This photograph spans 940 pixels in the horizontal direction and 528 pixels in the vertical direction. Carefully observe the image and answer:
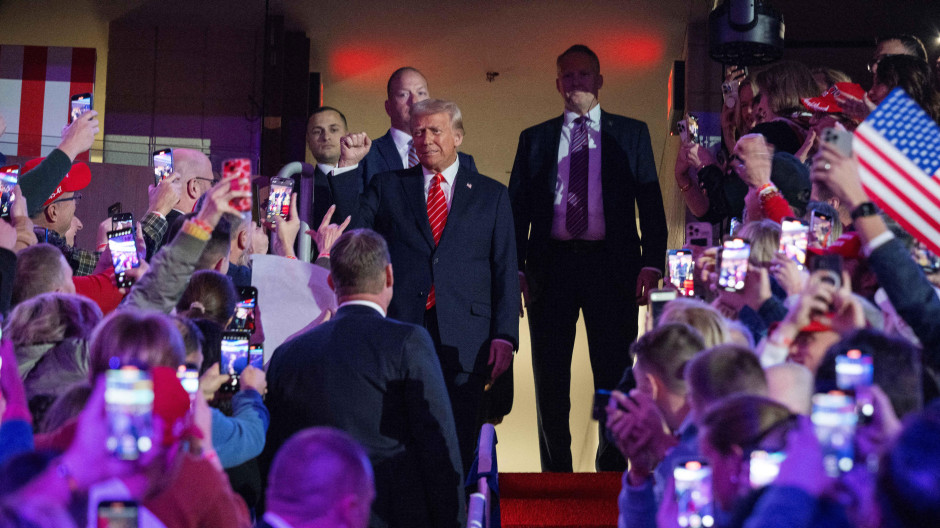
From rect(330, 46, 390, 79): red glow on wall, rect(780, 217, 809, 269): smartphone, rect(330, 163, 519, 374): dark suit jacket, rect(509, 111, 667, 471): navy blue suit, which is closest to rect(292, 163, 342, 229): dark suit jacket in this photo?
rect(330, 163, 519, 374): dark suit jacket

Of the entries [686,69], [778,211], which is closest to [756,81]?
[778,211]

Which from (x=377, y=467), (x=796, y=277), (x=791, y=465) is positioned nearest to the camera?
(x=791, y=465)

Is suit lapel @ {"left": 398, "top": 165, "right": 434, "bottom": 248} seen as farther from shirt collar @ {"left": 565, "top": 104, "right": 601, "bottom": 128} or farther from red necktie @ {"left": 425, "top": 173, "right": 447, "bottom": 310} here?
shirt collar @ {"left": 565, "top": 104, "right": 601, "bottom": 128}

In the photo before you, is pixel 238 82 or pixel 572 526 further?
pixel 238 82

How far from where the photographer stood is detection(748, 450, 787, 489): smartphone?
1.53 m

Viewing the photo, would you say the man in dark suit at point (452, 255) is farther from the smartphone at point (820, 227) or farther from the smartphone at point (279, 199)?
the smartphone at point (820, 227)

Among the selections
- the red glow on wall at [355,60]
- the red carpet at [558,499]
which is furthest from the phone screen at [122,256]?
the red glow on wall at [355,60]

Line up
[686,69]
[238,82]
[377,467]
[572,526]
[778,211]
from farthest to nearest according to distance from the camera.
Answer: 1. [238,82]
2. [686,69]
3. [572,526]
4. [778,211]
5. [377,467]

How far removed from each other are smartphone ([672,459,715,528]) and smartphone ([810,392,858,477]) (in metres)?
0.21

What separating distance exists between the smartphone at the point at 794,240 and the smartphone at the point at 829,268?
0.46 metres

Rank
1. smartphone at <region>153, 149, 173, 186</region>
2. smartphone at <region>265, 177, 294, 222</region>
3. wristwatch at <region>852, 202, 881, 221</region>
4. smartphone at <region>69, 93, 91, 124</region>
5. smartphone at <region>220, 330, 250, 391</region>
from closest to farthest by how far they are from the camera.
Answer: wristwatch at <region>852, 202, 881, 221</region>, smartphone at <region>220, 330, 250, 391</region>, smartphone at <region>69, 93, 91, 124</region>, smartphone at <region>153, 149, 173, 186</region>, smartphone at <region>265, 177, 294, 222</region>

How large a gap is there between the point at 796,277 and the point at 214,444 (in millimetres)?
1440

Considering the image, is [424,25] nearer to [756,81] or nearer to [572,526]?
[756,81]

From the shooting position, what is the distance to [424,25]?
836 centimetres
